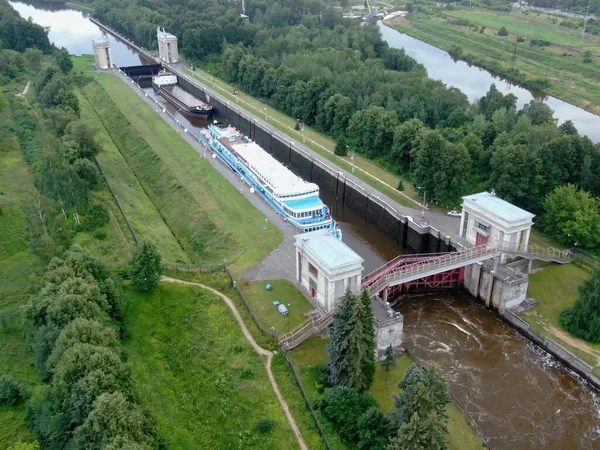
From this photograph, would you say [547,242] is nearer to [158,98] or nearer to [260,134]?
[260,134]

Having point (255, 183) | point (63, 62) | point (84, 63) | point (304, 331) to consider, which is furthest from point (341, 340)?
point (84, 63)

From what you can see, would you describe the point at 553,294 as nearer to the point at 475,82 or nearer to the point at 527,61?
the point at 475,82

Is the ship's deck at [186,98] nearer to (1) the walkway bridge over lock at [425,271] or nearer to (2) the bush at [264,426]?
(1) the walkway bridge over lock at [425,271]

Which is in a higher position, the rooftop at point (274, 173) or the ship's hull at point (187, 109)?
the rooftop at point (274, 173)

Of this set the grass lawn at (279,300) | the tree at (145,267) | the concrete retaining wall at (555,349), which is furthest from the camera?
the tree at (145,267)

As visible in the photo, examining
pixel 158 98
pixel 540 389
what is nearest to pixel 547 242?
pixel 540 389

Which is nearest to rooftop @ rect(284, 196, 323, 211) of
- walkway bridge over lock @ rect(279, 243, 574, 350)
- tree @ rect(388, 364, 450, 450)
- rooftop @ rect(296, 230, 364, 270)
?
walkway bridge over lock @ rect(279, 243, 574, 350)

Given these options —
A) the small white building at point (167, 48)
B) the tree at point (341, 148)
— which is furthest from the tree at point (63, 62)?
the tree at point (341, 148)
